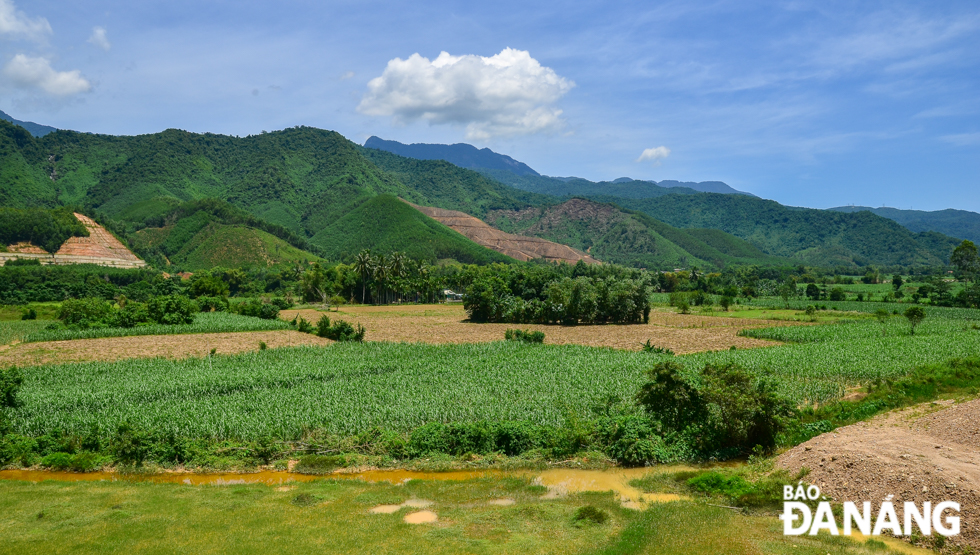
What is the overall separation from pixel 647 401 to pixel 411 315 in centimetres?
6081

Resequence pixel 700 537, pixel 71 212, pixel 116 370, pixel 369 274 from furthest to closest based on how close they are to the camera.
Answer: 1. pixel 71 212
2. pixel 369 274
3. pixel 116 370
4. pixel 700 537

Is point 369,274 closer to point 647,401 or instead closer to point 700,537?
point 647,401

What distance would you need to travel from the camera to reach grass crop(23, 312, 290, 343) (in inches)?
1854

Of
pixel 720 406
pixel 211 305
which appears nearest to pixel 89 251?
pixel 211 305

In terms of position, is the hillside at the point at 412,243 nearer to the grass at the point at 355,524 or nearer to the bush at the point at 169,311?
the bush at the point at 169,311

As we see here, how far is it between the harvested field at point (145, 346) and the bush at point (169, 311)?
6.97 metres

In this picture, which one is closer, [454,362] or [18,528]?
[18,528]

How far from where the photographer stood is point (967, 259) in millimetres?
120188

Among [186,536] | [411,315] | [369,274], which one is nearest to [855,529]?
[186,536]

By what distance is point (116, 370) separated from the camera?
3438 centimetres

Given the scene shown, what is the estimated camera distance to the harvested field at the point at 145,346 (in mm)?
39031

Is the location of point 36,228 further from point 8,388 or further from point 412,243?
point 8,388

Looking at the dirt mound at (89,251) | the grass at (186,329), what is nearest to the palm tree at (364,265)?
the grass at (186,329)

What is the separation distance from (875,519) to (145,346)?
164ft
